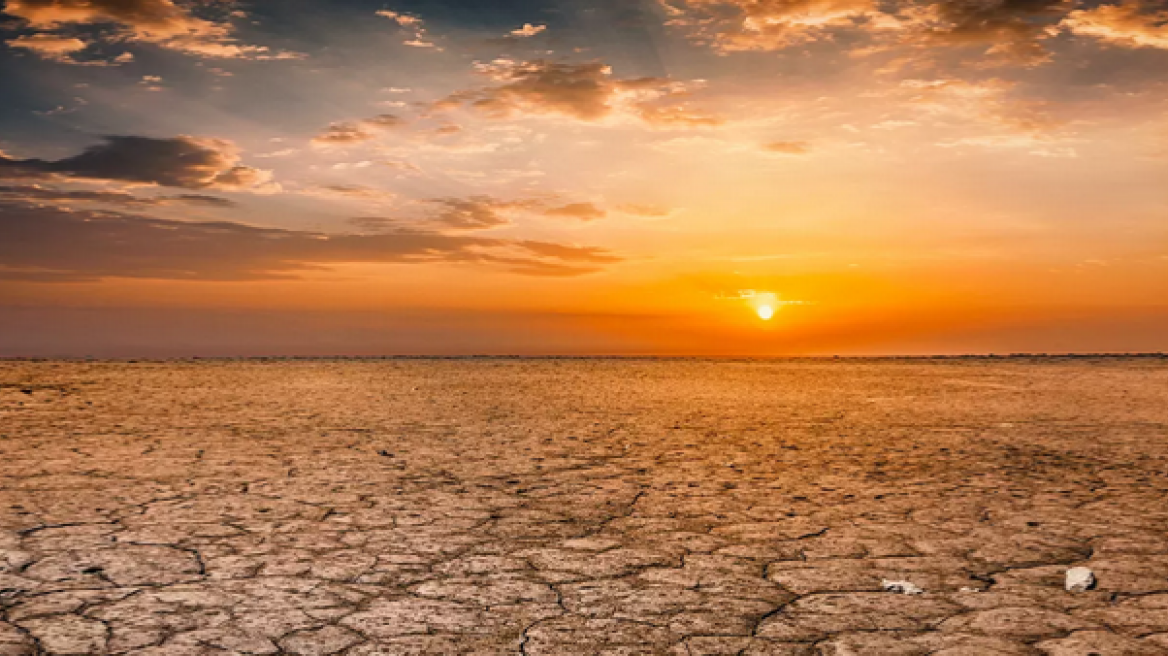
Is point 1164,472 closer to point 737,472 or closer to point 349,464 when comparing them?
point 737,472

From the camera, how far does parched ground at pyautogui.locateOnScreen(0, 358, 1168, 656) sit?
9.55ft

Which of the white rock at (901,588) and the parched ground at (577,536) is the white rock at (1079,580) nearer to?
the parched ground at (577,536)

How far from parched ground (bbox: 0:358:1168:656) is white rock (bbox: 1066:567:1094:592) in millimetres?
62

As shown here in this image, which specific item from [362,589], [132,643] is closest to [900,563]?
[362,589]

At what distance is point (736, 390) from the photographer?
15586 mm

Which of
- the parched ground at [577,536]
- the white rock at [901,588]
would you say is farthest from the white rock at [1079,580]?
the white rock at [901,588]

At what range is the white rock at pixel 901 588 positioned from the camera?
339 centimetres

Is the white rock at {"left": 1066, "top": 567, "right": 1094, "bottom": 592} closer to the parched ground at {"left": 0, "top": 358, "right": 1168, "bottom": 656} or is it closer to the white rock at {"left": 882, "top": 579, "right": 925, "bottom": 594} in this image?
the parched ground at {"left": 0, "top": 358, "right": 1168, "bottom": 656}

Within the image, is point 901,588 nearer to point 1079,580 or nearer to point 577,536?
point 1079,580

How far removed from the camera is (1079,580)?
3463 millimetres

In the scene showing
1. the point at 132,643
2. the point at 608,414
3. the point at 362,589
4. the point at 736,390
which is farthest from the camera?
the point at 736,390

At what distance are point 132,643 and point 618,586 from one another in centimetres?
178

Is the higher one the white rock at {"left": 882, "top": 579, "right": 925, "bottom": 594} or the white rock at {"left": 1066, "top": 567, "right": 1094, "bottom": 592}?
the white rock at {"left": 1066, "top": 567, "right": 1094, "bottom": 592}

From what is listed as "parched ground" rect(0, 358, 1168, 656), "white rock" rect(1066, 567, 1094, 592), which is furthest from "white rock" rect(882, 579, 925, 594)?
"white rock" rect(1066, 567, 1094, 592)
